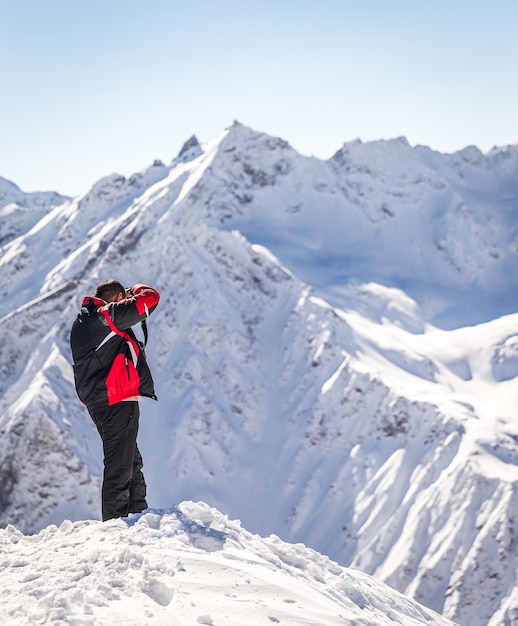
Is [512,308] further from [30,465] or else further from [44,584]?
[44,584]

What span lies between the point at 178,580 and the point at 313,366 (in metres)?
62.7

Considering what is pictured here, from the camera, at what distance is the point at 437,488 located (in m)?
56.1

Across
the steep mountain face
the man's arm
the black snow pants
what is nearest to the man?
the black snow pants

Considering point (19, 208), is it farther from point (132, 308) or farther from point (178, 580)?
point (178, 580)

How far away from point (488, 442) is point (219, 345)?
27.7 meters

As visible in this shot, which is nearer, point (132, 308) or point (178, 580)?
point (178, 580)

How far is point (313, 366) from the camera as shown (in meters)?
69.5

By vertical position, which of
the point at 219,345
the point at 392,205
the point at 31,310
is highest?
the point at 392,205

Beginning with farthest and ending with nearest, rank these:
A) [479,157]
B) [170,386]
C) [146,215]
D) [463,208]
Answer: [479,157] < [463,208] < [146,215] < [170,386]

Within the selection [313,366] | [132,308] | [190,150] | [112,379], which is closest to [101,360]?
[112,379]

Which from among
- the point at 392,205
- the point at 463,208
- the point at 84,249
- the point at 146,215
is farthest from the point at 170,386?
the point at 463,208

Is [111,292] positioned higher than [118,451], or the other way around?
[111,292]

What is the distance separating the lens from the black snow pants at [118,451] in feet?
29.7

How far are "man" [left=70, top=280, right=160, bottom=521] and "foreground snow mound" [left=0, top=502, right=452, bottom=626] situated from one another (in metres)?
0.63
